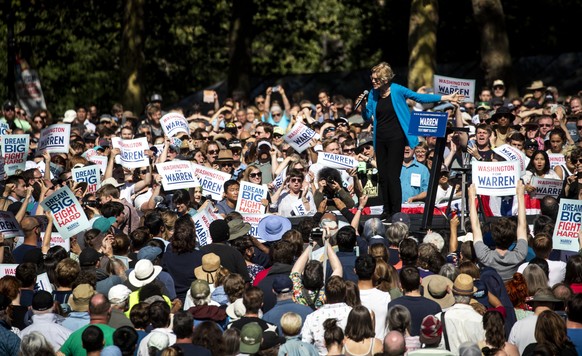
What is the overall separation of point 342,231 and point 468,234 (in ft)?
7.98

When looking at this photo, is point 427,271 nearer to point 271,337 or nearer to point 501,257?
point 501,257

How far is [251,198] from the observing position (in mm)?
16844

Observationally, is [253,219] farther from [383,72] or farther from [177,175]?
[383,72]

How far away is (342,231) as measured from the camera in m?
13.5

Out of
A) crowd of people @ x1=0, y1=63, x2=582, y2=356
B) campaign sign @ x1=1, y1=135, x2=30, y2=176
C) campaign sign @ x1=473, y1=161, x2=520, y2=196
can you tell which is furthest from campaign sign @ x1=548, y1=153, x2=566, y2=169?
campaign sign @ x1=1, y1=135, x2=30, y2=176

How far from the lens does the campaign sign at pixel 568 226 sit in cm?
1445

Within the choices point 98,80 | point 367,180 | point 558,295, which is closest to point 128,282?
point 558,295

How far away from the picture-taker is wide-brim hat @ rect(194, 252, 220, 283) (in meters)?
13.3

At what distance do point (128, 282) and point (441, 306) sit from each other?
3.17 metres

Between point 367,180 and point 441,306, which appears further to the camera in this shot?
point 367,180

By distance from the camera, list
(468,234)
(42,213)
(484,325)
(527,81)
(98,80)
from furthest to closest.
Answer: (98,80)
(527,81)
(42,213)
(468,234)
(484,325)

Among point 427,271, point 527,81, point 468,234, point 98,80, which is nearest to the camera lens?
point 427,271

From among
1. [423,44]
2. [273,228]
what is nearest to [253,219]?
[273,228]

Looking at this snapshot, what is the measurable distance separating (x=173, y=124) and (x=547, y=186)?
678 cm
